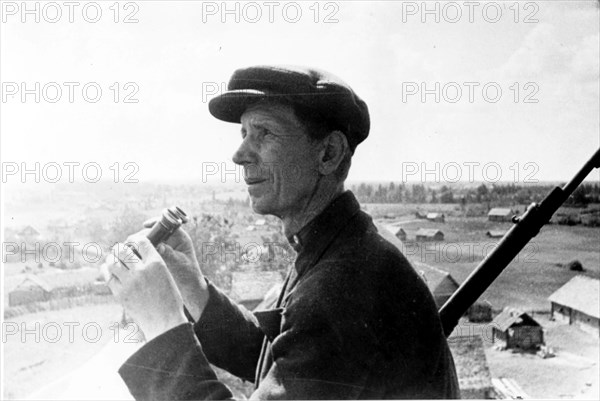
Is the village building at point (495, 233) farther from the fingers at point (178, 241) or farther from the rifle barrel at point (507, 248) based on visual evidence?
the fingers at point (178, 241)

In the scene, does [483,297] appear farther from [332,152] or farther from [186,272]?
[186,272]

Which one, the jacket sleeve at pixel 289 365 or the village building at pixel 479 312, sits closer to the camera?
the jacket sleeve at pixel 289 365

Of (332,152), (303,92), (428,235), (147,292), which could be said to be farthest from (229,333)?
(428,235)

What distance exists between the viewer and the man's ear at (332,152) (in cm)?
152

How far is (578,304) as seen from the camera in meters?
2.17

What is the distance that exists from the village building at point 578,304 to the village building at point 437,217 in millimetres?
511

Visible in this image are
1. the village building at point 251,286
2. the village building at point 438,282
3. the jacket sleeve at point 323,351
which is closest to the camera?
the jacket sleeve at point 323,351

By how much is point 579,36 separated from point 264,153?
1.41 m

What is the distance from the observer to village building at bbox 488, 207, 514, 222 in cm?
196

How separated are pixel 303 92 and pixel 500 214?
92 centimetres

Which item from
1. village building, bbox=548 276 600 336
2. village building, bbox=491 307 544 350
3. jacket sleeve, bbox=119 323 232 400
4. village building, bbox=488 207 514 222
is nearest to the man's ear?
jacket sleeve, bbox=119 323 232 400

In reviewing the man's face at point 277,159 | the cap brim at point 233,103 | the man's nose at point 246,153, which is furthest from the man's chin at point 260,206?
the cap brim at point 233,103

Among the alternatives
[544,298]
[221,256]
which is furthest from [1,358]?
[544,298]

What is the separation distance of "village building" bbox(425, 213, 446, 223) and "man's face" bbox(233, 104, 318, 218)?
0.68 metres
